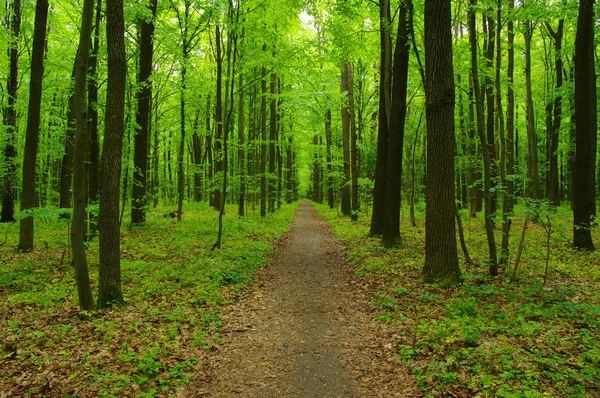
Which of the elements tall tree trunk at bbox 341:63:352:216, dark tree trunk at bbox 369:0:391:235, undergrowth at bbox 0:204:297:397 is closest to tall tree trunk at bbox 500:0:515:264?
dark tree trunk at bbox 369:0:391:235

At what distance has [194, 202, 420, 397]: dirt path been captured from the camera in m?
4.31

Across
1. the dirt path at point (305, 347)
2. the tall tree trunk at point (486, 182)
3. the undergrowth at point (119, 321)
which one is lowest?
the dirt path at point (305, 347)

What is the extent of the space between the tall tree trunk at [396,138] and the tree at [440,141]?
4.10 meters

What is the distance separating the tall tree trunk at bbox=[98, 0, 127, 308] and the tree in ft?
19.4

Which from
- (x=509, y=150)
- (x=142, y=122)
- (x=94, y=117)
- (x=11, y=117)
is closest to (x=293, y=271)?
(x=94, y=117)

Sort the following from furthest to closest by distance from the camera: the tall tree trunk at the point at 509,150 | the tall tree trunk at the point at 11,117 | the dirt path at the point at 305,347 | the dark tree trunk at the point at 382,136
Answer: the tall tree trunk at the point at 11,117 < the dark tree trunk at the point at 382,136 < the tall tree trunk at the point at 509,150 < the dirt path at the point at 305,347

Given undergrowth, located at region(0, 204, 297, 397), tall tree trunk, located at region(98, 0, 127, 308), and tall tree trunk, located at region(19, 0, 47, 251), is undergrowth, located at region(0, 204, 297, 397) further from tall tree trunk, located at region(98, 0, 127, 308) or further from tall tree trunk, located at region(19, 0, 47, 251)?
tall tree trunk, located at region(19, 0, 47, 251)

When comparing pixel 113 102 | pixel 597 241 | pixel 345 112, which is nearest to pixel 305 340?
pixel 113 102

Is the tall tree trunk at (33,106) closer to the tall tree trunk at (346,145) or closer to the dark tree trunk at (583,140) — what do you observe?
the tall tree trunk at (346,145)

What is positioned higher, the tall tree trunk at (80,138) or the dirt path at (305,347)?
the tall tree trunk at (80,138)

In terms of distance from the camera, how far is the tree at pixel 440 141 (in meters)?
7.01

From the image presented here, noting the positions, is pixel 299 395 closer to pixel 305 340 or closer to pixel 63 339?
pixel 305 340

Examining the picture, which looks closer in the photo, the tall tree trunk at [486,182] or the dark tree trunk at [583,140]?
the tall tree trunk at [486,182]

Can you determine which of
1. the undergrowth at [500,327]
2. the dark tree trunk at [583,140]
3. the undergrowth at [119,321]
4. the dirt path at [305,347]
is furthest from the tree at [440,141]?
the dark tree trunk at [583,140]
